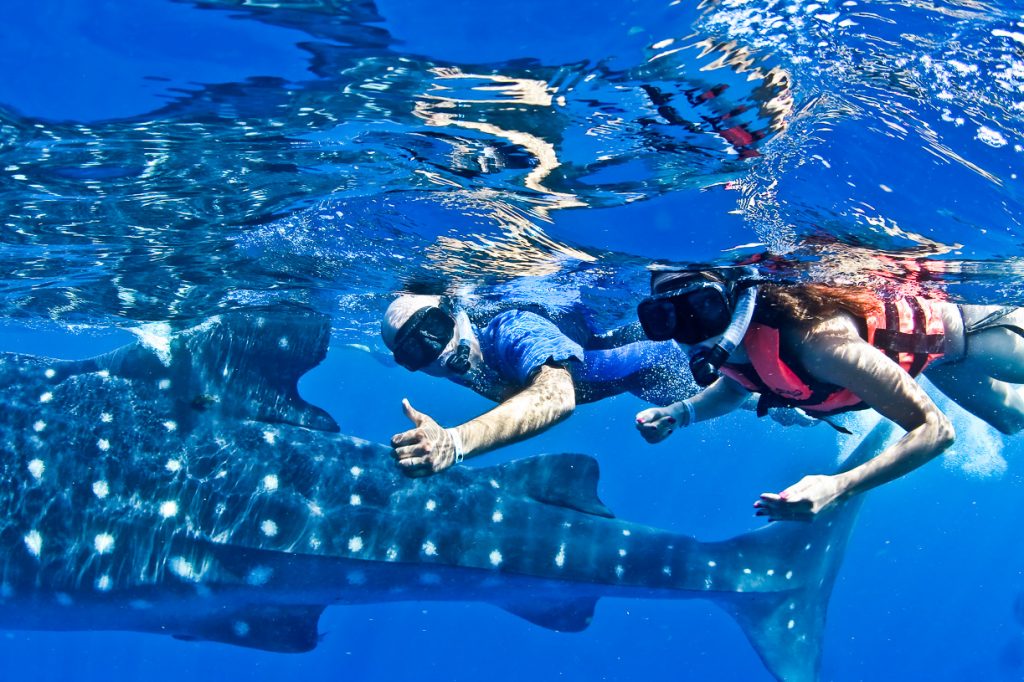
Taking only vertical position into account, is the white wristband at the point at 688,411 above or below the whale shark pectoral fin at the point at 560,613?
above

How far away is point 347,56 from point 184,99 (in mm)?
1398

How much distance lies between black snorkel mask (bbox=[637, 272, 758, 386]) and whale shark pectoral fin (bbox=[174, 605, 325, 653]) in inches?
221

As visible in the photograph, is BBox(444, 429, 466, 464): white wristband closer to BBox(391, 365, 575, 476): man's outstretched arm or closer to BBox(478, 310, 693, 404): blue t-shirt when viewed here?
BBox(391, 365, 575, 476): man's outstretched arm

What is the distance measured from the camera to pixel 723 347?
5156 mm

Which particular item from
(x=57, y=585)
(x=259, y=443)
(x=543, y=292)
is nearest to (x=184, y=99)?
(x=259, y=443)

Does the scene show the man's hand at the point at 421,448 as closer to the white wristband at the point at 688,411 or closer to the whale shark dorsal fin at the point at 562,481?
the white wristband at the point at 688,411

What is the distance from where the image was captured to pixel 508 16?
4113 millimetres

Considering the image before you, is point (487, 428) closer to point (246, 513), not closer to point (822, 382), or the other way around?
point (822, 382)

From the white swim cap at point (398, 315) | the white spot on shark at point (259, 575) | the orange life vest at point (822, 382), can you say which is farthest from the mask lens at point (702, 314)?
the white spot on shark at point (259, 575)

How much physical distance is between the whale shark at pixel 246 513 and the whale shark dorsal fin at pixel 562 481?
17 millimetres

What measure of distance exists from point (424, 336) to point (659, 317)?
91.2 inches

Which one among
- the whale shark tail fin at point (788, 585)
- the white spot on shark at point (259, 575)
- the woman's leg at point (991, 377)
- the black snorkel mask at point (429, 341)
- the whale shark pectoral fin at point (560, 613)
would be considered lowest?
the whale shark tail fin at point (788, 585)

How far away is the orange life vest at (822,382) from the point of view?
5.61m

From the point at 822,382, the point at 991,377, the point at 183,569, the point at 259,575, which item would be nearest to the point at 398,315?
the point at 259,575
